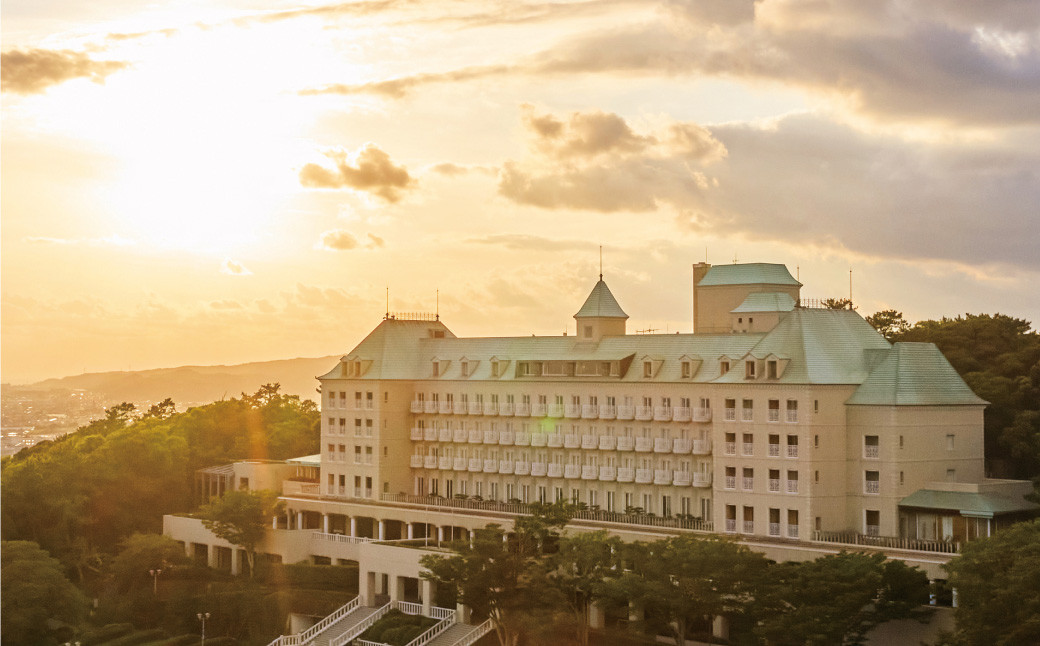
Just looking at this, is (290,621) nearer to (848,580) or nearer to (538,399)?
(538,399)

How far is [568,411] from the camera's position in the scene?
11431cm

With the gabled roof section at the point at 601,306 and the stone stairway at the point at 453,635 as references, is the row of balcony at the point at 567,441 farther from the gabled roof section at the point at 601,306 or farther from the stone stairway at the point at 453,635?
the stone stairway at the point at 453,635

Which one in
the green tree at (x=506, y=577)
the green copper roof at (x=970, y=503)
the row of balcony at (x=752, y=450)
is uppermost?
the row of balcony at (x=752, y=450)

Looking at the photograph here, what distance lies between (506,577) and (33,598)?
3394 cm

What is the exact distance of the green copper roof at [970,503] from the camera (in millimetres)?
88000

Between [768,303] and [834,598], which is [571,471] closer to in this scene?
[768,303]

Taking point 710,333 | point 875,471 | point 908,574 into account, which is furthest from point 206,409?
point 908,574

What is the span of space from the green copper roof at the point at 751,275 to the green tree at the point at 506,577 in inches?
1154

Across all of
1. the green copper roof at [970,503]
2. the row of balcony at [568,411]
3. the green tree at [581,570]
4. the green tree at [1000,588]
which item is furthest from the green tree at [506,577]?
the green tree at [1000,588]

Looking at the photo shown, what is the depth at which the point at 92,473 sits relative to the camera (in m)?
133

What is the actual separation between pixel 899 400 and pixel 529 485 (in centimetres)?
3372

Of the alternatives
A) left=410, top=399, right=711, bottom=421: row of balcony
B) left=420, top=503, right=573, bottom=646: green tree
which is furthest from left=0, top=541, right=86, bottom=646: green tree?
left=410, top=399, right=711, bottom=421: row of balcony

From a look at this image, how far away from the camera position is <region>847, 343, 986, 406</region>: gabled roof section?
3684 inches

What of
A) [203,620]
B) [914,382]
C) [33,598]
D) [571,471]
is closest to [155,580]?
[203,620]
